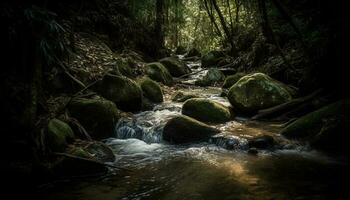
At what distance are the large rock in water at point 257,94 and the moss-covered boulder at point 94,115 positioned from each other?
11.9 ft

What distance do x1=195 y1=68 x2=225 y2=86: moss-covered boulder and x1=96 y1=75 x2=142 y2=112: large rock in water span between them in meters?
5.28

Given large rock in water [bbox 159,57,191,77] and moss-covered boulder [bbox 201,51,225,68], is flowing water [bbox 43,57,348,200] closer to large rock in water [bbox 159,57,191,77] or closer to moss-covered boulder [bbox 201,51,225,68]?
large rock in water [bbox 159,57,191,77]

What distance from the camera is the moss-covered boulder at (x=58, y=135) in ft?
21.5

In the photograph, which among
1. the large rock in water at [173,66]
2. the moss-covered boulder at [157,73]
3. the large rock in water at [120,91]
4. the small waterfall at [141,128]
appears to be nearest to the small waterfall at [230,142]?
the small waterfall at [141,128]

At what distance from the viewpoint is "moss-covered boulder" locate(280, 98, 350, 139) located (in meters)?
7.51

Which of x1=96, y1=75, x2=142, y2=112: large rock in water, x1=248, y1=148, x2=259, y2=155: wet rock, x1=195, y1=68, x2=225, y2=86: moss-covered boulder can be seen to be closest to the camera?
x1=248, y1=148, x2=259, y2=155: wet rock

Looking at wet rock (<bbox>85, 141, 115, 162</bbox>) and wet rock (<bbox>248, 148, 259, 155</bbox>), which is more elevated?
wet rock (<bbox>85, 141, 115, 162</bbox>)

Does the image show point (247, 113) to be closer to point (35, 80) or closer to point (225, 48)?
point (35, 80)

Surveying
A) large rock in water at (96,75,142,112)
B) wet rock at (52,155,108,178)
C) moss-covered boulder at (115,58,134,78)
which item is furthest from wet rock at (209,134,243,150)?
moss-covered boulder at (115,58,134,78)

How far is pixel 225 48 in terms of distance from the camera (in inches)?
909

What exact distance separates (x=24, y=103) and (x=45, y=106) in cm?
161

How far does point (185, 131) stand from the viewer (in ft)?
27.5

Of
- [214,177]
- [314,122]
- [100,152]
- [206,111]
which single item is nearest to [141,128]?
[206,111]

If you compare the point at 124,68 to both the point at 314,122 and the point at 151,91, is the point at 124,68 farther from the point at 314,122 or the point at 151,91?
the point at 314,122
